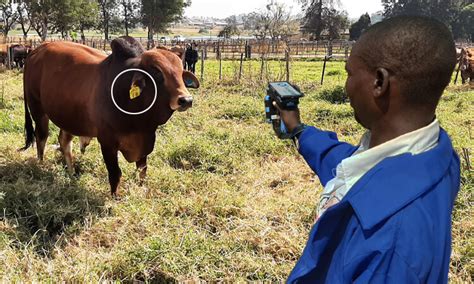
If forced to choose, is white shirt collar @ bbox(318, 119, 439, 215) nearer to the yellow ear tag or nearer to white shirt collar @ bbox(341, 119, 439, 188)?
white shirt collar @ bbox(341, 119, 439, 188)

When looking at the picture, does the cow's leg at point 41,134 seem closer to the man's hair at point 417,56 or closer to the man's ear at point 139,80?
the man's ear at point 139,80

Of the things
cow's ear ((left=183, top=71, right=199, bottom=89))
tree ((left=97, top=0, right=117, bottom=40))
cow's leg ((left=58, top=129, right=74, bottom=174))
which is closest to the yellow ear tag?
cow's ear ((left=183, top=71, right=199, bottom=89))

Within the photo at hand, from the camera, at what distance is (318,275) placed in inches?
46.8

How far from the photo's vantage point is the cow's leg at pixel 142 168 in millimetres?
4398

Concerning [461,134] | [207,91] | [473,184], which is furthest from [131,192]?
[207,91]

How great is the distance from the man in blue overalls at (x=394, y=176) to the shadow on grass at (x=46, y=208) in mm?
2488

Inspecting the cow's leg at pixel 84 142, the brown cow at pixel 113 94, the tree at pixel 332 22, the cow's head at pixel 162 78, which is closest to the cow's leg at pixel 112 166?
the brown cow at pixel 113 94

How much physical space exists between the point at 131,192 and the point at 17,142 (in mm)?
2380

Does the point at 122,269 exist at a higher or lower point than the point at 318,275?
lower

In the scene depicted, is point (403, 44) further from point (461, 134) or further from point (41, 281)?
point (461, 134)

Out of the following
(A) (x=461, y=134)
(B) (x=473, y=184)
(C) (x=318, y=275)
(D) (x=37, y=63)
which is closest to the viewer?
(C) (x=318, y=275)

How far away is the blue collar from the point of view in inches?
38.0

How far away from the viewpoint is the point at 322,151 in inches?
65.7

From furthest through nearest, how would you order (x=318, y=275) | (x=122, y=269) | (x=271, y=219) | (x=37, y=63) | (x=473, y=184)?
(x=37, y=63)
(x=473, y=184)
(x=271, y=219)
(x=122, y=269)
(x=318, y=275)
